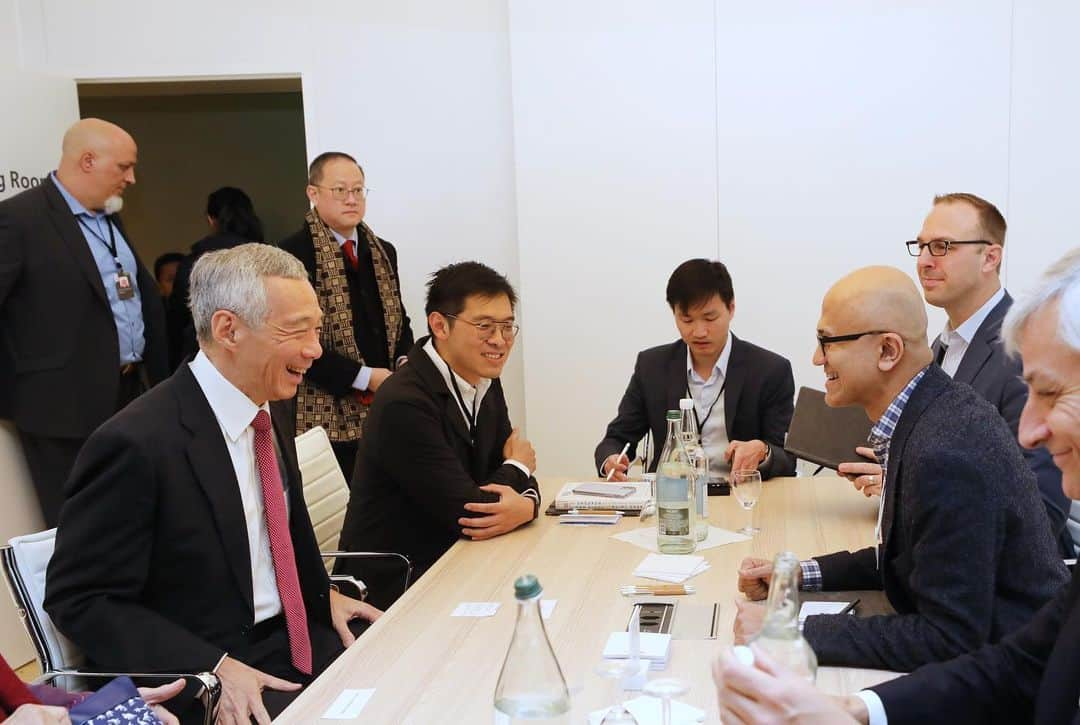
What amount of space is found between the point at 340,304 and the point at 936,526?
3.12m

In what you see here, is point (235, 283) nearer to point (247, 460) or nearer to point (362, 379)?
point (247, 460)

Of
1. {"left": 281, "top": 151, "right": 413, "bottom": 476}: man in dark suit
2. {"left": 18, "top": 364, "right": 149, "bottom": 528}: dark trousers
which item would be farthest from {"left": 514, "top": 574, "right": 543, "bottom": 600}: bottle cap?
{"left": 18, "top": 364, "right": 149, "bottom": 528}: dark trousers

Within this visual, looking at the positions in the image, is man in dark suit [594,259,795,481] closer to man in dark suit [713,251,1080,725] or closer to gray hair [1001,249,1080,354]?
man in dark suit [713,251,1080,725]

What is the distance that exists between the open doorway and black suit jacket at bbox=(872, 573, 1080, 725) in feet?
25.3

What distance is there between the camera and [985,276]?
3471 millimetres

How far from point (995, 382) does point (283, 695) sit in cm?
215

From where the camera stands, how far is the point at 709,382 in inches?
156

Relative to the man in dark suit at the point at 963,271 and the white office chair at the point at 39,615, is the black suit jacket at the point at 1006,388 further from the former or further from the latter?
the white office chair at the point at 39,615

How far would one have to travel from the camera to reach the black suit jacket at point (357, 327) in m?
4.46

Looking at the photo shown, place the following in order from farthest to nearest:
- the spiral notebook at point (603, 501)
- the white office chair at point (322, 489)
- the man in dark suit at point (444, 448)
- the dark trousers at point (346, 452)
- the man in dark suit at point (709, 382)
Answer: the dark trousers at point (346, 452) → the man in dark suit at point (709, 382) → the white office chair at point (322, 489) → the spiral notebook at point (603, 501) → the man in dark suit at point (444, 448)

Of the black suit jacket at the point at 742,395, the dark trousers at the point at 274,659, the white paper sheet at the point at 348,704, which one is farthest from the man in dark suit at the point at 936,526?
the black suit jacket at the point at 742,395

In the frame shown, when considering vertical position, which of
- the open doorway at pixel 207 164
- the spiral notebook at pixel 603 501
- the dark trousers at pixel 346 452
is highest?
the open doorway at pixel 207 164

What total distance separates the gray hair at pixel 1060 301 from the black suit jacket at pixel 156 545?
169cm

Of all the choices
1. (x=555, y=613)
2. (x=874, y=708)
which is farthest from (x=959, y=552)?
(x=555, y=613)
